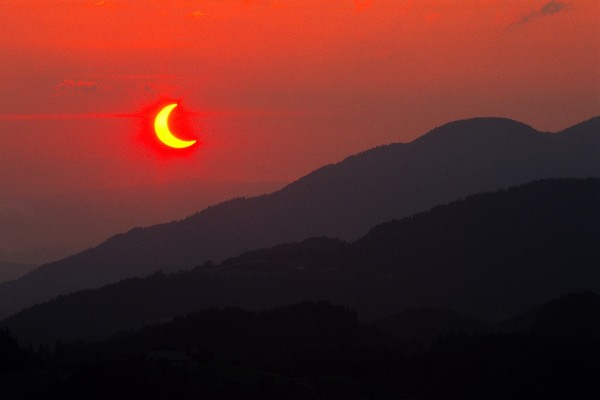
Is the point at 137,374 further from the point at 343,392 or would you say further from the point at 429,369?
the point at 429,369

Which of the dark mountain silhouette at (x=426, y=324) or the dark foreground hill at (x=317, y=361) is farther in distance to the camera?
the dark mountain silhouette at (x=426, y=324)

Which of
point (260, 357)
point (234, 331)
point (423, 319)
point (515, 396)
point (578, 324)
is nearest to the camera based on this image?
Answer: point (515, 396)

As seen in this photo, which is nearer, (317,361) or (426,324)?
(317,361)

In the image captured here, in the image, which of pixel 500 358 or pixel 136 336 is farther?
pixel 136 336

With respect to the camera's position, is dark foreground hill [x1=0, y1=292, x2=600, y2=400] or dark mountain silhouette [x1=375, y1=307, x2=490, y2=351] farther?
dark mountain silhouette [x1=375, y1=307, x2=490, y2=351]

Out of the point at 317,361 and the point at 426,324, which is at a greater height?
the point at 426,324

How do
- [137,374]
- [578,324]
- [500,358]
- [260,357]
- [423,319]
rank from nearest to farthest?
[137,374] → [500,358] → [260,357] → [578,324] → [423,319]

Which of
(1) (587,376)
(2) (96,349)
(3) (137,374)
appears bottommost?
(1) (587,376)

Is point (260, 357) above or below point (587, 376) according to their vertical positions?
above

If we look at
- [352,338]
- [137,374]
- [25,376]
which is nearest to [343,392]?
[137,374]
